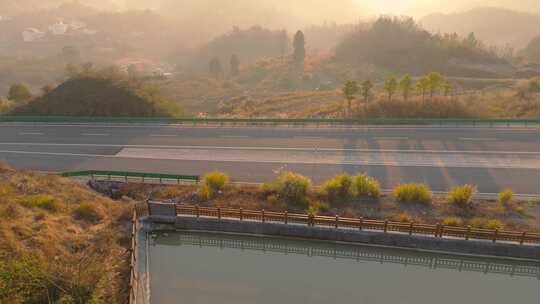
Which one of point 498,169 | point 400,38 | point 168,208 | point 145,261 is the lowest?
point 145,261

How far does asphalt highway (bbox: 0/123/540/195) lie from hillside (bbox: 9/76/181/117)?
4.51 metres

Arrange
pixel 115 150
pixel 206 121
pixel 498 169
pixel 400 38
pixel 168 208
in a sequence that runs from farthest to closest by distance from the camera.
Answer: pixel 400 38 → pixel 206 121 → pixel 115 150 → pixel 498 169 → pixel 168 208

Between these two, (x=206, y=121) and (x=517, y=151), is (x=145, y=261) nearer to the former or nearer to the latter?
(x=206, y=121)

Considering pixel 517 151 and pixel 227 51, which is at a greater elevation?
pixel 227 51

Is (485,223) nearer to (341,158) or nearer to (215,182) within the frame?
(341,158)

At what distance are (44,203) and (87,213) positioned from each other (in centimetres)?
236

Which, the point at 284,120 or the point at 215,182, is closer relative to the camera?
the point at 215,182

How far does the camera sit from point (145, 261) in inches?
675

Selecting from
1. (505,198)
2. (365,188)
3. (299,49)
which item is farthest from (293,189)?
(299,49)

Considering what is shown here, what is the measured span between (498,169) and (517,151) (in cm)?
449

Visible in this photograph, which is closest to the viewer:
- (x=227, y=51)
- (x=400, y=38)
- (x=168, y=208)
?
(x=168, y=208)

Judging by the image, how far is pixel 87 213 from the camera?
63.2 ft

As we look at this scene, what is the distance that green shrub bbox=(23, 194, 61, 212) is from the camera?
18891 millimetres

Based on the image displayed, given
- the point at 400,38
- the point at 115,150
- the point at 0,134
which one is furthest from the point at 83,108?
the point at 400,38
